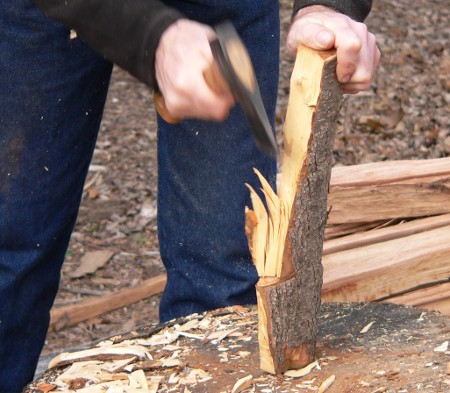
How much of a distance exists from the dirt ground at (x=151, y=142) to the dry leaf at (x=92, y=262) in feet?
0.06

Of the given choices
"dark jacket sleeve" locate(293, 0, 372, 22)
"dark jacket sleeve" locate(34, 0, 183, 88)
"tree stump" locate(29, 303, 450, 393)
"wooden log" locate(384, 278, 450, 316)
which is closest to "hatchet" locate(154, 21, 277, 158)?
"dark jacket sleeve" locate(34, 0, 183, 88)

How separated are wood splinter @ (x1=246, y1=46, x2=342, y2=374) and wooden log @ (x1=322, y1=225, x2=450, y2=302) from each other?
0.91m

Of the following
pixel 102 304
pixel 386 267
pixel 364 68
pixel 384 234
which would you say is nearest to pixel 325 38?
pixel 364 68

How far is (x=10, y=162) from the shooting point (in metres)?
2.51

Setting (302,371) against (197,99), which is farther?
(302,371)

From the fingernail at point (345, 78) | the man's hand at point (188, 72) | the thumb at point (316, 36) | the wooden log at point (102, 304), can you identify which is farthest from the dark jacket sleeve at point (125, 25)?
the wooden log at point (102, 304)

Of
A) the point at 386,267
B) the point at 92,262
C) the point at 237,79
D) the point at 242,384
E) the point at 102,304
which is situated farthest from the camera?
the point at 92,262

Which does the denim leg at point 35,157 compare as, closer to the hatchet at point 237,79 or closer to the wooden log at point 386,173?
the hatchet at point 237,79

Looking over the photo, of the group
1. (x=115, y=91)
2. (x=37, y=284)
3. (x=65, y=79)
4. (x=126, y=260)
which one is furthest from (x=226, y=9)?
(x=115, y=91)

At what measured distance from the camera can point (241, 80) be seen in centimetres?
179

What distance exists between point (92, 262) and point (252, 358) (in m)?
2.40

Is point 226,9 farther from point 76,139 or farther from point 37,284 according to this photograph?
point 37,284

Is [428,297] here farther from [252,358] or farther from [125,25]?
[125,25]

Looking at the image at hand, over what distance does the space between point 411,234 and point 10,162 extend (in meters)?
1.50
